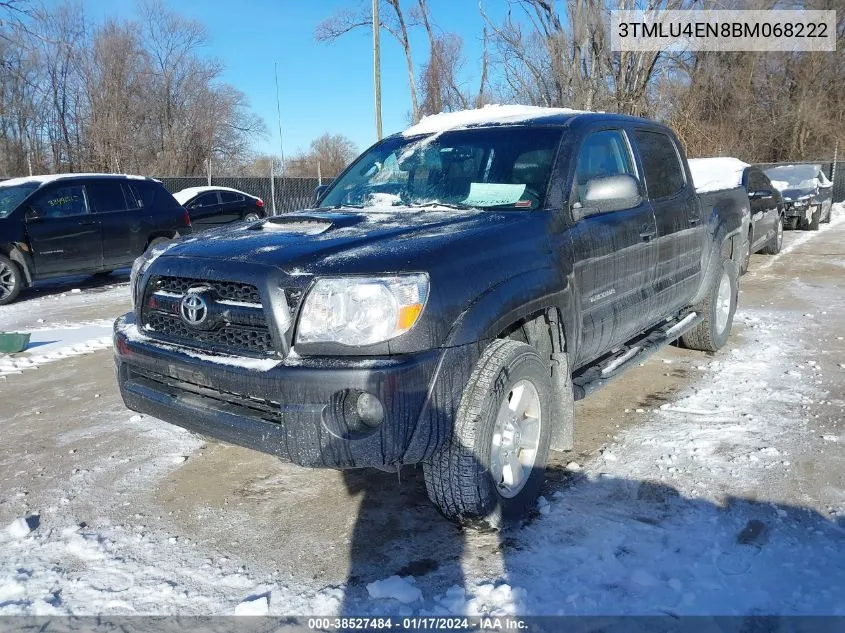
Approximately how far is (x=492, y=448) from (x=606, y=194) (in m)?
1.48

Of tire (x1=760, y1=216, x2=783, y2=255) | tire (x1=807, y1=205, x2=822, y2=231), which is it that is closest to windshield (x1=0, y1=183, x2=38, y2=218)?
tire (x1=760, y1=216, x2=783, y2=255)

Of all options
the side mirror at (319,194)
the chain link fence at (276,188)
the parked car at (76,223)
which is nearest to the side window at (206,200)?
the parked car at (76,223)

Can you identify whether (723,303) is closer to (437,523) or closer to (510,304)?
(510,304)

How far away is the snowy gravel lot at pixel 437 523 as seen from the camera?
2.58 meters

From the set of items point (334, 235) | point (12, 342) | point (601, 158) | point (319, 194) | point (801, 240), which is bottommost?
point (801, 240)

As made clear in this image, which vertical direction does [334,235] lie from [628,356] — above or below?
above

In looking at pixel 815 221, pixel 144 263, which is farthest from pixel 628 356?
pixel 815 221

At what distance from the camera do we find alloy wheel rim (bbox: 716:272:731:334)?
19.2 ft

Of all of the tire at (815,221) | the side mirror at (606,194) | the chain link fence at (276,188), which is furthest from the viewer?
the chain link fence at (276,188)

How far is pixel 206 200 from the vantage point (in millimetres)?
15398

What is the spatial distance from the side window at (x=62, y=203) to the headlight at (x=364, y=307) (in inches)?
346

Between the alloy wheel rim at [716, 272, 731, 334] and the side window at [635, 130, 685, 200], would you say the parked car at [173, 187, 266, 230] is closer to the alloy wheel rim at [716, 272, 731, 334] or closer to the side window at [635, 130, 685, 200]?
the alloy wheel rim at [716, 272, 731, 334]

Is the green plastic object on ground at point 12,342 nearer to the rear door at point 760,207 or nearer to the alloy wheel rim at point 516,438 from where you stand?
the alloy wheel rim at point 516,438

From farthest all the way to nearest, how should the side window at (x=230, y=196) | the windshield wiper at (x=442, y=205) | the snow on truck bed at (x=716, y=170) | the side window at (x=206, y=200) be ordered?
1. the side window at (x=230, y=196)
2. the side window at (x=206, y=200)
3. the snow on truck bed at (x=716, y=170)
4. the windshield wiper at (x=442, y=205)
